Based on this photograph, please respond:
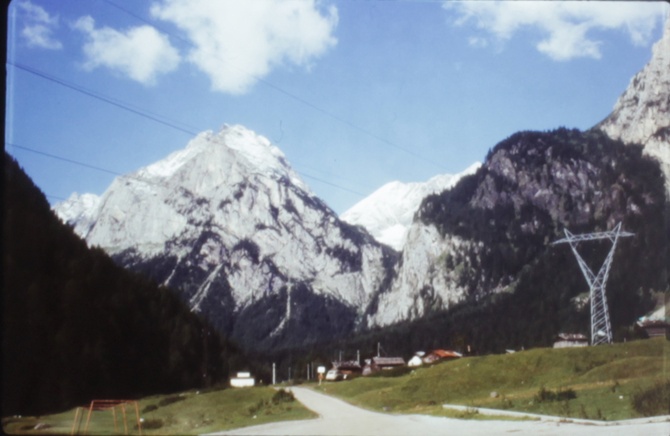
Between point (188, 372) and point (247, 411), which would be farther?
point (188, 372)

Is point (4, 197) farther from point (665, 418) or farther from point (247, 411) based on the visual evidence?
point (665, 418)

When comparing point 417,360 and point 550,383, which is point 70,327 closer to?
point 550,383

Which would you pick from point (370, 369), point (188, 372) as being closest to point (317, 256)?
point (370, 369)

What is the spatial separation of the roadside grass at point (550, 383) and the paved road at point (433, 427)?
5.61 ft

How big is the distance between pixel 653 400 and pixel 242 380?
14.4 meters

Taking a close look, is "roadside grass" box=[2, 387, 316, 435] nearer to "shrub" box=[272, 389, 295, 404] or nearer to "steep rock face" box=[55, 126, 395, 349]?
"shrub" box=[272, 389, 295, 404]

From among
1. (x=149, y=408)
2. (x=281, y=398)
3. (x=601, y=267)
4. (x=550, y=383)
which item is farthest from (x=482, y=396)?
(x=149, y=408)

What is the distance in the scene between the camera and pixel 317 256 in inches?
4535

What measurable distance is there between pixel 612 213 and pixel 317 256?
3425 inches

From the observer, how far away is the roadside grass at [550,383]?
21188 mm

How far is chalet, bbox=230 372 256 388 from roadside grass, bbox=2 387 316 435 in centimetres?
163

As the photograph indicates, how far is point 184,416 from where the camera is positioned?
17.3 metres

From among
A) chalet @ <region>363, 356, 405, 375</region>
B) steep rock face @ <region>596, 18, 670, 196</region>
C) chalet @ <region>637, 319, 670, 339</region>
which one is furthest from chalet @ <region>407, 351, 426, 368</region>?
steep rock face @ <region>596, 18, 670, 196</region>

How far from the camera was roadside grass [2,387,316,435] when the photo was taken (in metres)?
16.1
